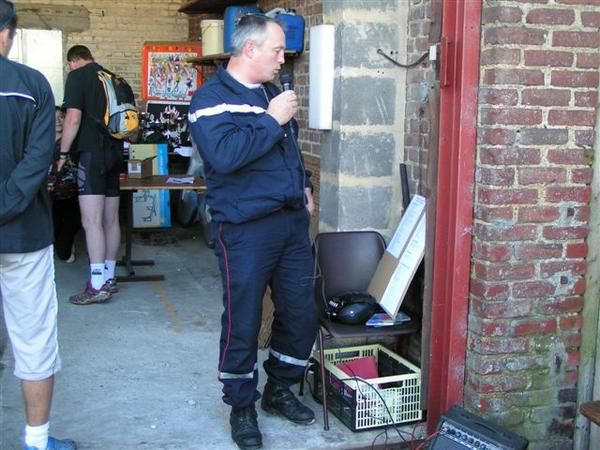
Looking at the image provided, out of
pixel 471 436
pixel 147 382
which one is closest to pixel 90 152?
pixel 147 382

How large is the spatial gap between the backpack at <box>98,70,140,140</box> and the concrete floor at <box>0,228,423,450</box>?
4.18 ft

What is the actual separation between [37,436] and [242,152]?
1.44 metres

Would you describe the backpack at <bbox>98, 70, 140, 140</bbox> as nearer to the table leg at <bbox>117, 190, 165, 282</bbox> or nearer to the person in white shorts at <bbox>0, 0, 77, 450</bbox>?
the table leg at <bbox>117, 190, 165, 282</bbox>

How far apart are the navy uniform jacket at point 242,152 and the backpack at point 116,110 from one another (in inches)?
106

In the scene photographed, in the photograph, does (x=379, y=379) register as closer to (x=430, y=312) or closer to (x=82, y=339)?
(x=430, y=312)

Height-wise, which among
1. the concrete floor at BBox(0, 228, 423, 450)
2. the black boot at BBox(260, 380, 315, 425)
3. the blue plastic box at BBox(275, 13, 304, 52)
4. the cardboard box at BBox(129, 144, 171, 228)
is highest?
the blue plastic box at BBox(275, 13, 304, 52)

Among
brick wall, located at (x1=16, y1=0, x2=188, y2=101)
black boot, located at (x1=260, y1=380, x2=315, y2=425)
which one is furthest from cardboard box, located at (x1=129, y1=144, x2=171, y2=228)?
black boot, located at (x1=260, y1=380, x2=315, y2=425)

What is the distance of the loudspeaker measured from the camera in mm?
3080

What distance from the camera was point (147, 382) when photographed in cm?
440

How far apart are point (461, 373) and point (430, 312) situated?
340 millimetres

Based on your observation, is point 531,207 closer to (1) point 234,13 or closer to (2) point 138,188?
(1) point 234,13

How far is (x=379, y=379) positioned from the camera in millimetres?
3855

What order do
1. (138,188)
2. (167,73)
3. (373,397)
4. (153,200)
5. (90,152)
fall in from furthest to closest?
1. (167,73)
2. (153,200)
3. (138,188)
4. (90,152)
5. (373,397)

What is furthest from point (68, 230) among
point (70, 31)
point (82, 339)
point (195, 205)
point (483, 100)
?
point (483, 100)
